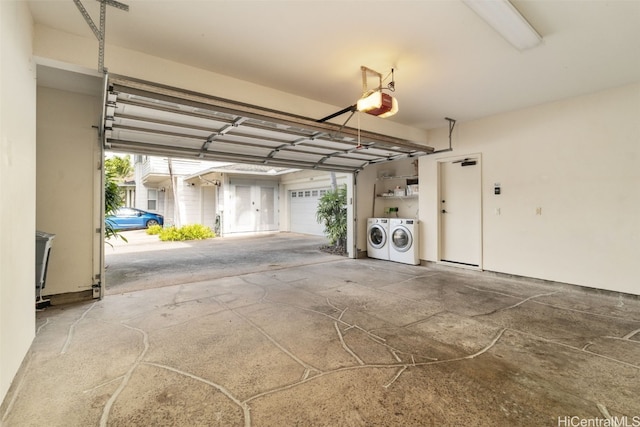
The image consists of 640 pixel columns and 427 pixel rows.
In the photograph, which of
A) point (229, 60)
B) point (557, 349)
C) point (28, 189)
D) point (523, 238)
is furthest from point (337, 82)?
point (523, 238)

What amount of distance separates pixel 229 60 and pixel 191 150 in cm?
207

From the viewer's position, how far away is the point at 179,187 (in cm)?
1184

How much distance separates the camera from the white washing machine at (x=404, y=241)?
579 centimetres

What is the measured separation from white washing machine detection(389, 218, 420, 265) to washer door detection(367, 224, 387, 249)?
0.18 meters

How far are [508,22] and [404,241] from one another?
13.9 feet

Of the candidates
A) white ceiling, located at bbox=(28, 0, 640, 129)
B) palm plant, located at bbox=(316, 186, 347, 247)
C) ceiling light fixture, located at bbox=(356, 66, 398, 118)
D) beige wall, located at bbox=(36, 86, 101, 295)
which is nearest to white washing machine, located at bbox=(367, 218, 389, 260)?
palm plant, located at bbox=(316, 186, 347, 247)

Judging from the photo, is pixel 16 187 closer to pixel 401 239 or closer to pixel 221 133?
pixel 221 133

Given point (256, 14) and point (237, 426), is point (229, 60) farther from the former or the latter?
point (237, 426)

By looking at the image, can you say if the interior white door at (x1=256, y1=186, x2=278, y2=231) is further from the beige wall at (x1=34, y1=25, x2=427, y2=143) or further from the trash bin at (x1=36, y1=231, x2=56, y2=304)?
the trash bin at (x1=36, y1=231, x2=56, y2=304)

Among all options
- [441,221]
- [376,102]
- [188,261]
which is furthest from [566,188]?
[188,261]

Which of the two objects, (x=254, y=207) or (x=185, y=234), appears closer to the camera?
(x=185, y=234)

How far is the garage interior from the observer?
5.81ft

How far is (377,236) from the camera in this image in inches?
256

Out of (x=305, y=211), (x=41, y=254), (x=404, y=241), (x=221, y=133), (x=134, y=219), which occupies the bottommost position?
(x=404, y=241)
